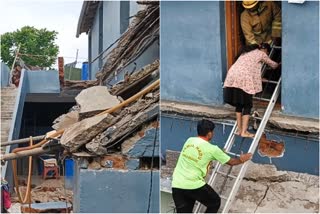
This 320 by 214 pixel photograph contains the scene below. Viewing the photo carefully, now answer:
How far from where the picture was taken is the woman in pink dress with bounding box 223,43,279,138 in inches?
165

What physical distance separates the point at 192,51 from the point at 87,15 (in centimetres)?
1071

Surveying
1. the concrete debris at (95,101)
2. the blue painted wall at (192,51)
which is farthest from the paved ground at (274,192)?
the concrete debris at (95,101)

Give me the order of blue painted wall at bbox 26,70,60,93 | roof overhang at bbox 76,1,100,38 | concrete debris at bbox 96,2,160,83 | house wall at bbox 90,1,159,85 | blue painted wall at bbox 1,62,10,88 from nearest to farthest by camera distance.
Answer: concrete debris at bbox 96,2,160,83, house wall at bbox 90,1,159,85, blue painted wall at bbox 1,62,10,88, blue painted wall at bbox 26,70,60,93, roof overhang at bbox 76,1,100,38

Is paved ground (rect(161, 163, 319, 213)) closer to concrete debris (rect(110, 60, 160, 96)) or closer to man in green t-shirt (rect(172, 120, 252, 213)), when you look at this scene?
man in green t-shirt (rect(172, 120, 252, 213))

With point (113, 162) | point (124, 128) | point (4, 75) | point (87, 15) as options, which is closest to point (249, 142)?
point (124, 128)

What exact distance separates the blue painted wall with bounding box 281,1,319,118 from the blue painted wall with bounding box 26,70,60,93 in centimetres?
950

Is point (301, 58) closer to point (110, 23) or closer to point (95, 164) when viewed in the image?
point (95, 164)

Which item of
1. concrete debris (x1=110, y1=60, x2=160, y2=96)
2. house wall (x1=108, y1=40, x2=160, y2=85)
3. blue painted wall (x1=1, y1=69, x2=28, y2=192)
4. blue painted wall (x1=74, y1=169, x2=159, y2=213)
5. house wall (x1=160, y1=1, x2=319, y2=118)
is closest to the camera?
house wall (x1=160, y1=1, x2=319, y2=118)

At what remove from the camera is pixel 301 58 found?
13.1ft

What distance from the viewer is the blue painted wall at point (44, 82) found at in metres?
12.9

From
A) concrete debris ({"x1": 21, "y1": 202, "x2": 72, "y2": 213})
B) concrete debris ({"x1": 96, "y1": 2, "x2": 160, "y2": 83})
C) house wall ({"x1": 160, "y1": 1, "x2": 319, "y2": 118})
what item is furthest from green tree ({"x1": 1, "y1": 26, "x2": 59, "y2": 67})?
house wall ({"x1": 160, "y1": 1, "x2": 319, "y2": 118})

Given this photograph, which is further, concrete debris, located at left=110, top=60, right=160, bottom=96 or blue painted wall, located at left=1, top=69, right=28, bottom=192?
blue painted wall, located at left=1, top=69, right=28, bottom=192

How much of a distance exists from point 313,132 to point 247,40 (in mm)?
977

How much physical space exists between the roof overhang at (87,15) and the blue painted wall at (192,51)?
9.18 m
